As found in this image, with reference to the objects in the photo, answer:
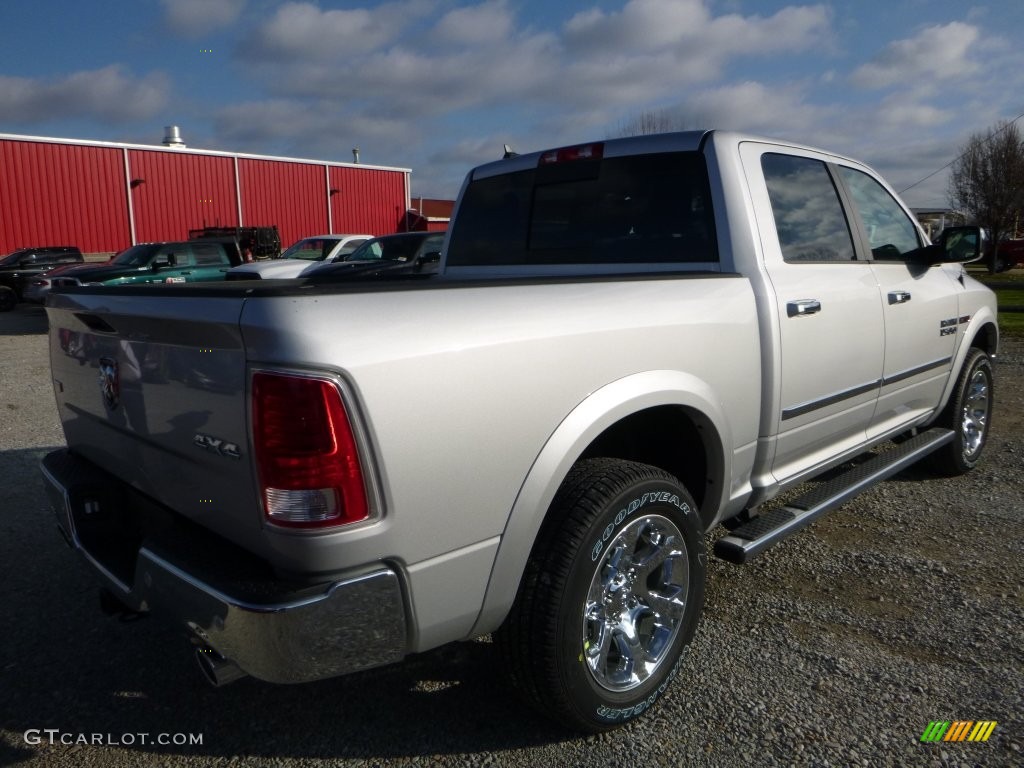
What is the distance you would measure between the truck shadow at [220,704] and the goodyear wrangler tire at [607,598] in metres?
0.20

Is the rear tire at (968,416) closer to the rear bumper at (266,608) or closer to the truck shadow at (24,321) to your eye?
the rear bumper at (266,608)

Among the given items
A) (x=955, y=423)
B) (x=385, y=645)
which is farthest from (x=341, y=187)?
(x=385, y=645)

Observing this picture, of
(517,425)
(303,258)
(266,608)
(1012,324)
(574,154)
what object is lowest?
(1012,324)

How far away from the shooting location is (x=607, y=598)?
2.41 metres

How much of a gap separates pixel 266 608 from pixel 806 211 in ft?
9.08

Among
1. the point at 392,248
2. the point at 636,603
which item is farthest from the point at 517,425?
the point at 392,248

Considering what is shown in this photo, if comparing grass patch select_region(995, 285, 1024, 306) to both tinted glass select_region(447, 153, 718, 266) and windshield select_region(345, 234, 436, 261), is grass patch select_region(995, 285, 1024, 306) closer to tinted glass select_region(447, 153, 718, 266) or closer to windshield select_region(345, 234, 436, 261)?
windshield select_region(345, 234, 436, 261)

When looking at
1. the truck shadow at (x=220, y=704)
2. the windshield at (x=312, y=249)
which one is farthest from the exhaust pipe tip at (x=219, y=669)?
the windshield at (x=312, y=249)

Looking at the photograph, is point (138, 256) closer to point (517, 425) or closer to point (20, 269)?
point (20, 269)

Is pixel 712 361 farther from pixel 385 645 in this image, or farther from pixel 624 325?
pixel 385 645

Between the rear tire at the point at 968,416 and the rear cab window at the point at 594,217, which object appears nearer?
the rear cab window at the point at 594,217

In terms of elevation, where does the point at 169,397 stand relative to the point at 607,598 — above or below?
above

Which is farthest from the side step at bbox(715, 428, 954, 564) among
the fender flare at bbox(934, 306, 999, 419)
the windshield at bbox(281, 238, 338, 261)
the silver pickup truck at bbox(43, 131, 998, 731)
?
the windshield at bbox(281, 238, 338, 261)

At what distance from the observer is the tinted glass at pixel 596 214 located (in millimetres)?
3154
